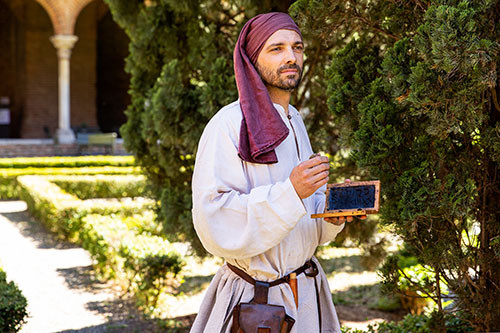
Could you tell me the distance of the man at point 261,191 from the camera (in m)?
1.76

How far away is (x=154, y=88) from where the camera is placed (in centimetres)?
436

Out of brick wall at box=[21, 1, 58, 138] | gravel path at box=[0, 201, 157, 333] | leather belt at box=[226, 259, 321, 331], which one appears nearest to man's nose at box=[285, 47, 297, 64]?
leather belt at box=[226, 259, 321, 331]

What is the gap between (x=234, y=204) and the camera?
1776mm

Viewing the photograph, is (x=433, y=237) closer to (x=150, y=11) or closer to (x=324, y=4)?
(x=324, y=4)

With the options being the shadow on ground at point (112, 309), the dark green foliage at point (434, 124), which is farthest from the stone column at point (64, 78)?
the dark green foliage at point (434, 124)

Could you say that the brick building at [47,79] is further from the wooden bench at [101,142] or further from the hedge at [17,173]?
the hedge at [17,173]

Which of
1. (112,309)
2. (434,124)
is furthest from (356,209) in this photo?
(112,309)

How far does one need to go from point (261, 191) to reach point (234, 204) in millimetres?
84

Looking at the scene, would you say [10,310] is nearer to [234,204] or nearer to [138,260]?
[138,260]

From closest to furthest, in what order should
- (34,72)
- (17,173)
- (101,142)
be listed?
(17,173), (101,142), (34,72)

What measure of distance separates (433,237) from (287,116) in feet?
3.45

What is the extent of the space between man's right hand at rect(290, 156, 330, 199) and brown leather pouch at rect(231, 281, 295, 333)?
33 cm

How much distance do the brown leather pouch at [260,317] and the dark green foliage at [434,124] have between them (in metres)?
0.81

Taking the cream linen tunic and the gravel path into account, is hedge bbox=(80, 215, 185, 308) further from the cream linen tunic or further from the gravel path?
the cream linen tunic
